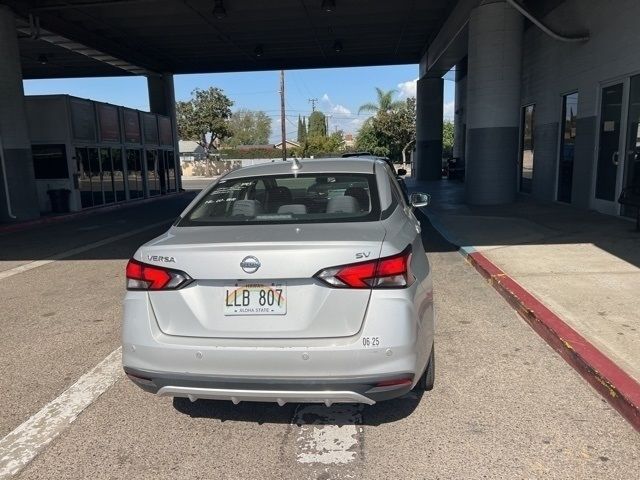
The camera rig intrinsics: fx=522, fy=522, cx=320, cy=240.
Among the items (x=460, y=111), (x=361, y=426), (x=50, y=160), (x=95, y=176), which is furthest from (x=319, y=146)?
(x=361, y=426)

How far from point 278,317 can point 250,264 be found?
321mm

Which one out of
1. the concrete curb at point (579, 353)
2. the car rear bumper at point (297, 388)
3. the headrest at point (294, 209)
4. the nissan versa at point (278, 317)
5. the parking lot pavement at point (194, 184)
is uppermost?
the headrest at point (294, 209)

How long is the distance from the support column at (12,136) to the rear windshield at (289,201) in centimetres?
1319

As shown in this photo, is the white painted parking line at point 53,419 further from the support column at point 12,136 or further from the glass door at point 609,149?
the support column at point 12,136

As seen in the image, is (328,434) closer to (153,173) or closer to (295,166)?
(295,166)

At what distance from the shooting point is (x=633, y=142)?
10.1 metres


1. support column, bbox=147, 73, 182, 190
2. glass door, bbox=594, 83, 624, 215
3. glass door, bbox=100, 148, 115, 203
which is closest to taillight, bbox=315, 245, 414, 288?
glass door, bbox=594, 83, 624, 215

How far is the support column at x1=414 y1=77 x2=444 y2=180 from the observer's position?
2671 centimetres

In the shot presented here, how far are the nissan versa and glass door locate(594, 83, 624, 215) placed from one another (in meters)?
9.53

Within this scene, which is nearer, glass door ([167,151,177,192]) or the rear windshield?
the rear windshield

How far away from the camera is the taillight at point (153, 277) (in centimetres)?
291

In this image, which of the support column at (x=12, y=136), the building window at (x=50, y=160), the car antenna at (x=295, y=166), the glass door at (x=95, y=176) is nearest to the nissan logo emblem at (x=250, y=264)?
the car antenna at (x=295, y=166)

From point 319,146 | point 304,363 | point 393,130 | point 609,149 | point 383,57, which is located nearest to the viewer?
point 304,363

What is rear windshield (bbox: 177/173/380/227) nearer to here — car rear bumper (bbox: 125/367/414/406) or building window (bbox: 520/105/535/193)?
car rear bumper (bbox: 125/367/414/406)
